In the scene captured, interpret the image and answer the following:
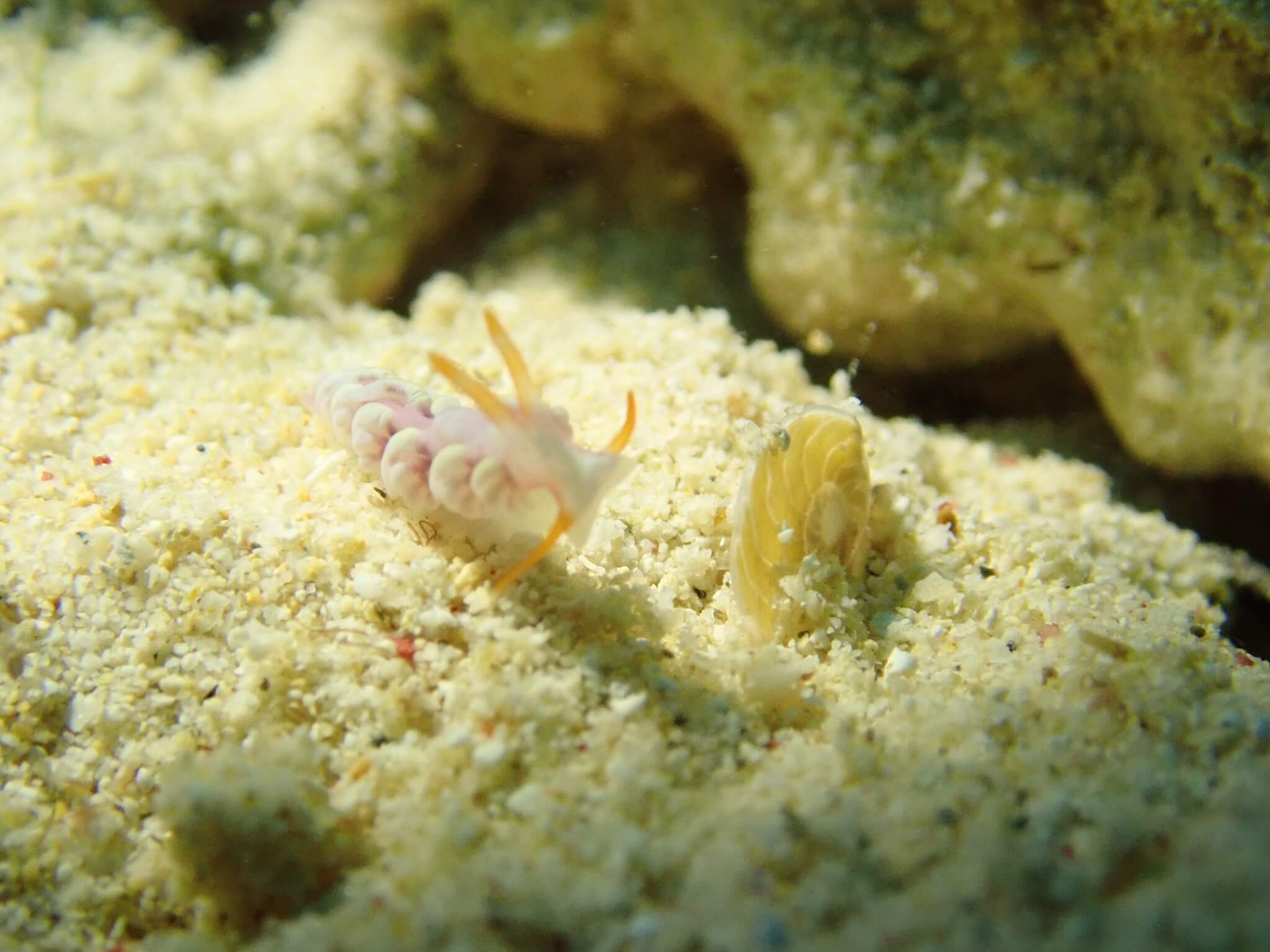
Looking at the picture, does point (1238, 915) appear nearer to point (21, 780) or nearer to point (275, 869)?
point (275, 869)

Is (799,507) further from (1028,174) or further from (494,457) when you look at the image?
(1028,174)

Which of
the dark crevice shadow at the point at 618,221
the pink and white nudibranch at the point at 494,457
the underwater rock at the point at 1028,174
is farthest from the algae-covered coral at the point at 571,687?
the dark crevice shadow at the point at 618,221

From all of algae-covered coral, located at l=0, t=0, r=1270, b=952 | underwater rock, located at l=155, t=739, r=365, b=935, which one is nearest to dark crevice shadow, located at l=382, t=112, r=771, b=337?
algae-covered coral, located at l=0, t=0, r=1270, b=952

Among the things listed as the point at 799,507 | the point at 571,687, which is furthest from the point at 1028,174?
the point at 571,687

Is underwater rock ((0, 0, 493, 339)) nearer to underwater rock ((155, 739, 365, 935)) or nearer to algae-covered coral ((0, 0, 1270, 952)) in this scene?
algae-covered coral ((0, 0, 1270, 952))

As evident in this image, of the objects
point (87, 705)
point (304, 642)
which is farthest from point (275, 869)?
point (87, 705)

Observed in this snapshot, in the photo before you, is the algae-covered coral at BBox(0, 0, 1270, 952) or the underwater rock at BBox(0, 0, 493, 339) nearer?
the algae-covered coral at BBox(0, 0, 1270, 952)

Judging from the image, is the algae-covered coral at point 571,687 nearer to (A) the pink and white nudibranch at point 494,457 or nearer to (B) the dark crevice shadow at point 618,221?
(A) the pink and white nudibranch at point 494,457

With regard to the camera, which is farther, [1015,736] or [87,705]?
[87,705]
